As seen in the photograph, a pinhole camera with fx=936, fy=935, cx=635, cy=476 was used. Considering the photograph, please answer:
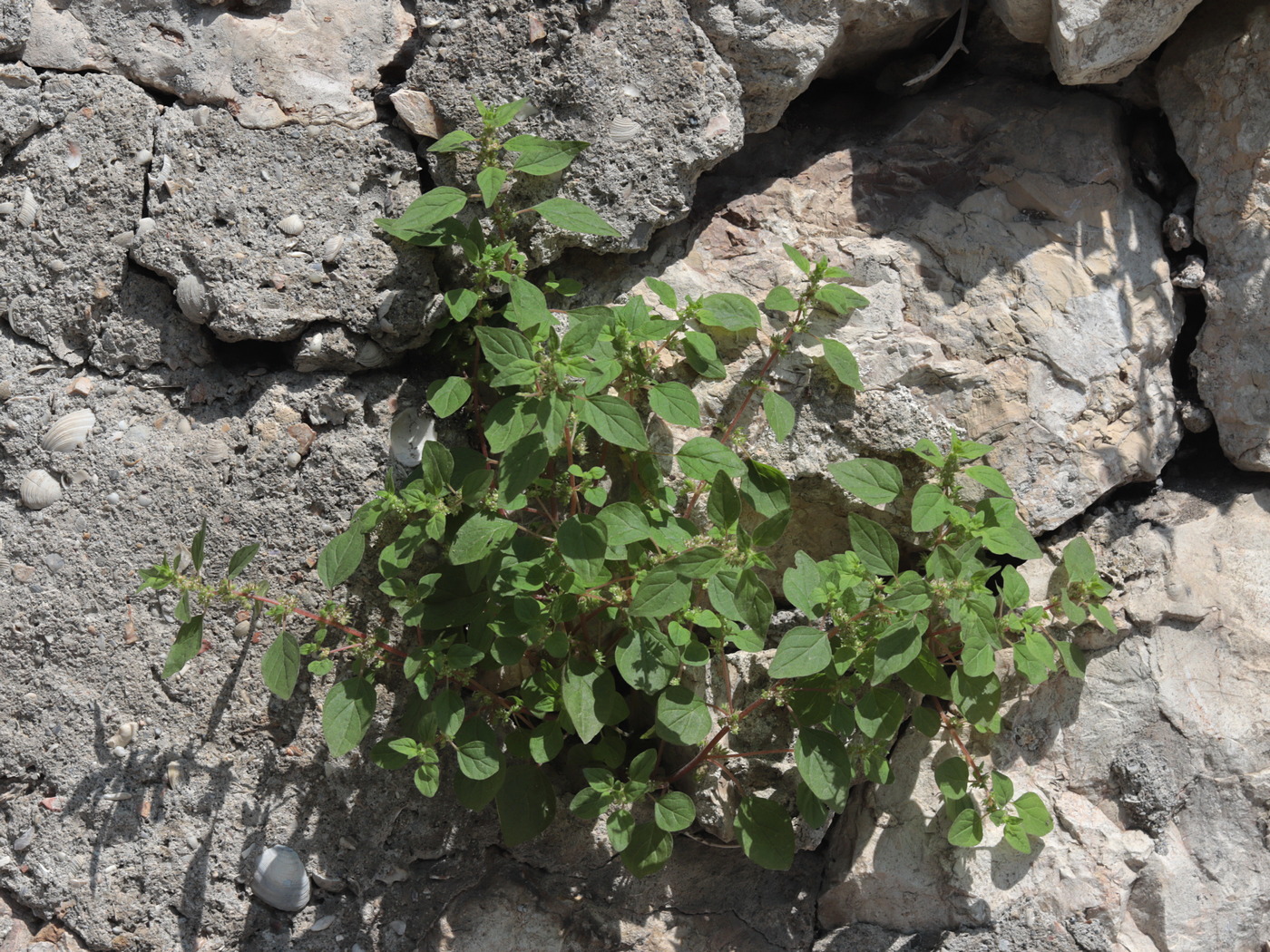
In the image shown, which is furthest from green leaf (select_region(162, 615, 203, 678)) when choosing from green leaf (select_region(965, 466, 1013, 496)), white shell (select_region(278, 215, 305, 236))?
green leaf (select_region(965, 466, 1013, 496))

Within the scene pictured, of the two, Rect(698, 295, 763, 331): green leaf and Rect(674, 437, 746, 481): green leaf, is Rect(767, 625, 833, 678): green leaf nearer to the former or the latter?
Rect(674, 437, 746, 481): green leaf

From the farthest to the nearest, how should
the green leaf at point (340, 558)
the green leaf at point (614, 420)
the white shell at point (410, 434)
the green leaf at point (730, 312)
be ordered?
the white shell at point (410, 434) → the green leaf at point (730, 312) → the green leaf at point (340, 558) → the green leaf at point (614, 420)

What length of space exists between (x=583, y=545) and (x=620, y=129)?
1.27 meters

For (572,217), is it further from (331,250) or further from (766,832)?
(766,832)

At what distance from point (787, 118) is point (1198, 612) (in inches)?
81.0

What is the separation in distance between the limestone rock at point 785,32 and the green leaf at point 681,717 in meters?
1.79

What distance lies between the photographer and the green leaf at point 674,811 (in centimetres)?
238

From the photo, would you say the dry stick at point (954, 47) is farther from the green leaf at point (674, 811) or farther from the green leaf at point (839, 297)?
the green leaf at point (674, 811)

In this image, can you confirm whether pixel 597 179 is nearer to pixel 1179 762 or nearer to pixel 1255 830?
pixel 1179 762

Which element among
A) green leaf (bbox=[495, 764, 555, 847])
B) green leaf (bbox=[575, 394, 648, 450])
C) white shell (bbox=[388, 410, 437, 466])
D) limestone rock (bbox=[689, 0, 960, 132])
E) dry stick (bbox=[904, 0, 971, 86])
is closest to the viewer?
green leaf (bbox=[575, 394, 648, 450])

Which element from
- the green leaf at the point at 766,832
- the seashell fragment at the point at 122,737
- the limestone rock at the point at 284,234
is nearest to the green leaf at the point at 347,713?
the seashell fragment at the point at 122,737

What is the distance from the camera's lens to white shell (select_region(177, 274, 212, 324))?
2.59 m

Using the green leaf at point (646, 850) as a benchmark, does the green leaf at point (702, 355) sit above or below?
above

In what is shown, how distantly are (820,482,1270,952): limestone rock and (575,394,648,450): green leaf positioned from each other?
1343 millimetres
